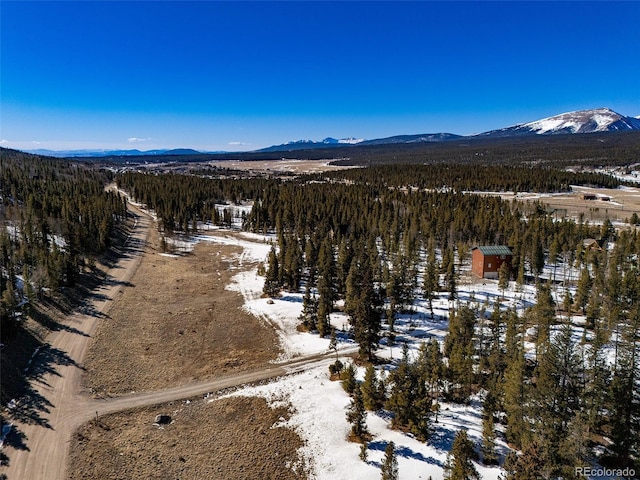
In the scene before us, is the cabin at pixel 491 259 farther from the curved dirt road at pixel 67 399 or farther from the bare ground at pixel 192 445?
the bare ground at pixel 192 445

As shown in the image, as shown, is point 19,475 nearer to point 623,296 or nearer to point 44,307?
point 44,307

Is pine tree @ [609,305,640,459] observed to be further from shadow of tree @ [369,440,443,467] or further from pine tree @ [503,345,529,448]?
shadow of tree @ [369,440,443,467]

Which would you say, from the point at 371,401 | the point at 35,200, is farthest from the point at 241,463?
the point at 35,200

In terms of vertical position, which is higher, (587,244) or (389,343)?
(587,244)

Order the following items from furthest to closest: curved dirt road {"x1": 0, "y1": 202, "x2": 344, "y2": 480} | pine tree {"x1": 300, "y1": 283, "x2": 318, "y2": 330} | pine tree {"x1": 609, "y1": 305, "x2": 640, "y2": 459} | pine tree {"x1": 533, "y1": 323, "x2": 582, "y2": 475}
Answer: pine tree {"x1": 300, "y1": 283, "x2": 318, "y2": 330}, curved dirt road {"x1": 0, "y1": 202, "x2": 344, "y2": 480}, pine tree {"x1": 609, "y1": 305, "x2": 640, "y2": 459}, pine tree {"x1": 533, "y1": 323, "x2": 582, "y2": 475}

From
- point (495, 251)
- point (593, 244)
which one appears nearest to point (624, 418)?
point (495, 251)

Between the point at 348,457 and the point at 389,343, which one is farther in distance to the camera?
the point at 389,343

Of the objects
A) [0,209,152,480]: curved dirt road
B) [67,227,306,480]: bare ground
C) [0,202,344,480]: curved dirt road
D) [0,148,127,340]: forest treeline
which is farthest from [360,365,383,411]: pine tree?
[0,148,127,340]: forest treeline
